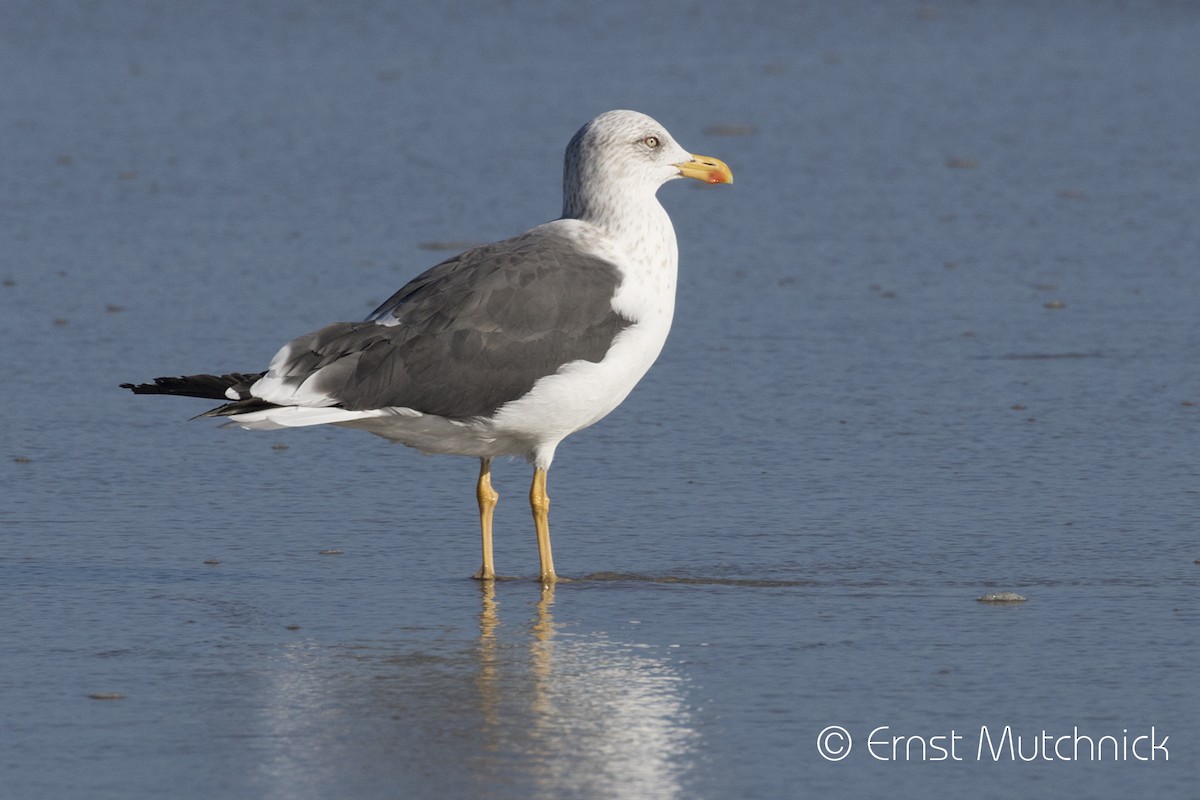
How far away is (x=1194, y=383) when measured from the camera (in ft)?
25.3

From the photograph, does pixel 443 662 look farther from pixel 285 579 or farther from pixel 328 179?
pixel 328 179

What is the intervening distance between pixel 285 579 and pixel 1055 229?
566cm

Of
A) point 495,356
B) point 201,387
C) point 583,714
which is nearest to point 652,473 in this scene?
point 495,356

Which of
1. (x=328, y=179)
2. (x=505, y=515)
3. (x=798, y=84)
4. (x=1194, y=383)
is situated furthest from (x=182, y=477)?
(x=798, y=84)

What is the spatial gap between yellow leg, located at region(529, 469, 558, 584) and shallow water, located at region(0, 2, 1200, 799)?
0.31 ft

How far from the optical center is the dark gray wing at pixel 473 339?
5566 mm

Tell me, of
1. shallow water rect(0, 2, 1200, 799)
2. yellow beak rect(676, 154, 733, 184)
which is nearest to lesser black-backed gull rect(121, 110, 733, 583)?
yellow beak rect(676, 154, 733, 184)

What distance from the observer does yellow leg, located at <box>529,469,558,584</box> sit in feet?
18.9

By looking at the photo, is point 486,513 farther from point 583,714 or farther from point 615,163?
point 583,714
